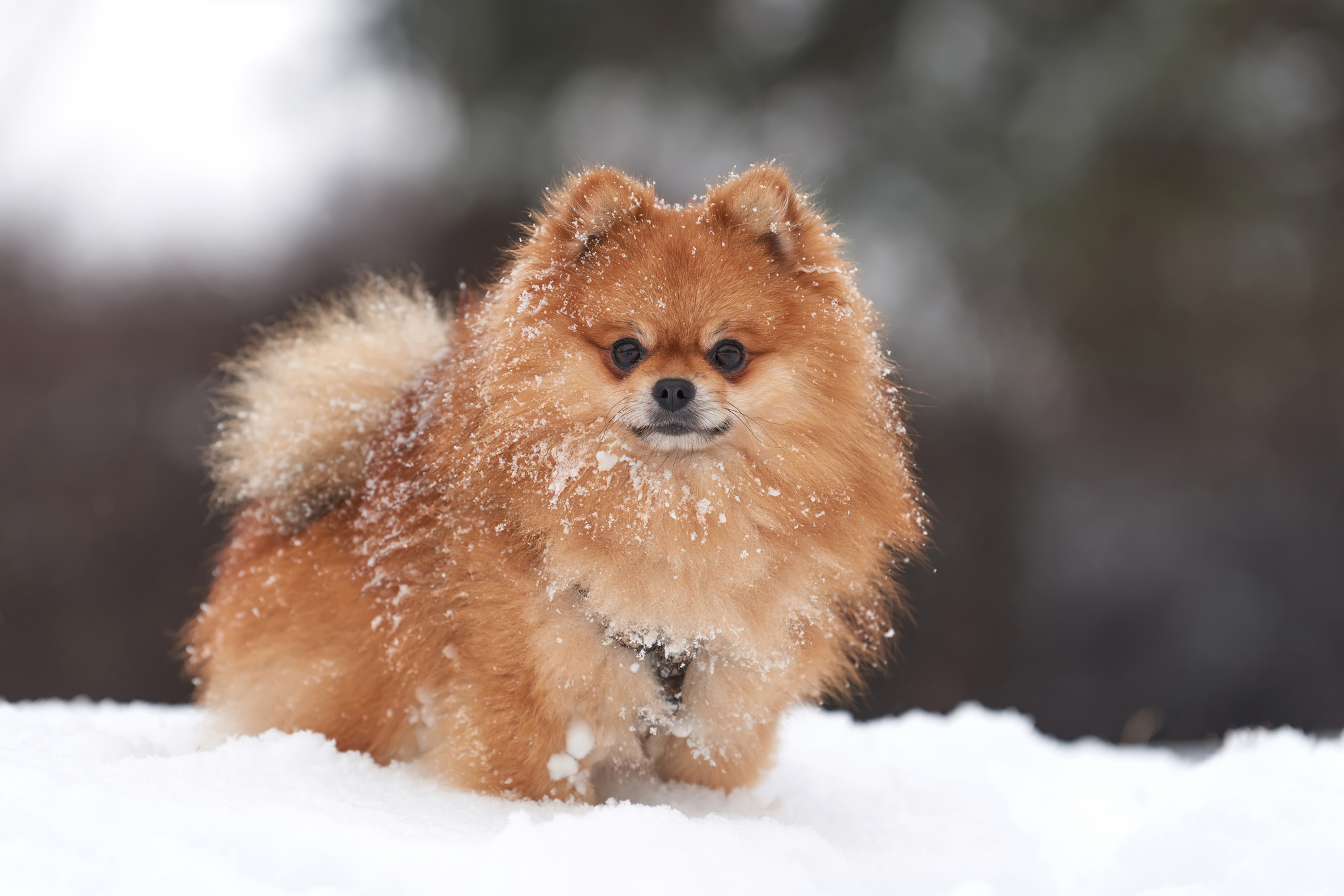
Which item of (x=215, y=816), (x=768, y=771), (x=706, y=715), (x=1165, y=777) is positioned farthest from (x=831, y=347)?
(x=1165, y=777)

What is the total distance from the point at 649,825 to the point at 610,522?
727mm

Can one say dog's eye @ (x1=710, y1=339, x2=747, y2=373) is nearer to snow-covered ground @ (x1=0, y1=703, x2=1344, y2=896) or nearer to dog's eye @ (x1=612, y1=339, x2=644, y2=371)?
dog's eye @ (x1=612, y1=339, x2=644, y2=371)

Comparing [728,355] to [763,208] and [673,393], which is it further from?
[763,208]

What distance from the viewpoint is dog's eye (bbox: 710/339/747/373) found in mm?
2605

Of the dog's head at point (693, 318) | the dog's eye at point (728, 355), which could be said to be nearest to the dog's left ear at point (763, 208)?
the dog's head at point (693, 318)

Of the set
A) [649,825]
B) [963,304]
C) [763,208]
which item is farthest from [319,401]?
[963,304]

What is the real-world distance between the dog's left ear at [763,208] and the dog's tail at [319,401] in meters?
1.09

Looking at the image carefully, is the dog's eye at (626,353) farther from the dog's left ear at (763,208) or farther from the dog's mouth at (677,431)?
the dog's left ear at (763,208)

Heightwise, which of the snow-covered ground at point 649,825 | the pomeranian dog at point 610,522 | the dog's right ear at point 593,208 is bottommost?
the snow-covered ground at point 649,825

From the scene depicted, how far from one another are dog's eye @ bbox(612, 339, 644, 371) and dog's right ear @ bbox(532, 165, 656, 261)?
1.18ft

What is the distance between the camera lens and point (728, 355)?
8.60ft

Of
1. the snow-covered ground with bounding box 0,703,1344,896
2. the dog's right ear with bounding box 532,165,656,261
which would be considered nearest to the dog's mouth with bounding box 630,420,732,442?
the dog's right ear with bounding box 532,165,656,261

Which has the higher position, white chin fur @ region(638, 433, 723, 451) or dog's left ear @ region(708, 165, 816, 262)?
dog's left ear @ region(708, 165, 816, 262)

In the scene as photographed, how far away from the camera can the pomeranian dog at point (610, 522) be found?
258cm
